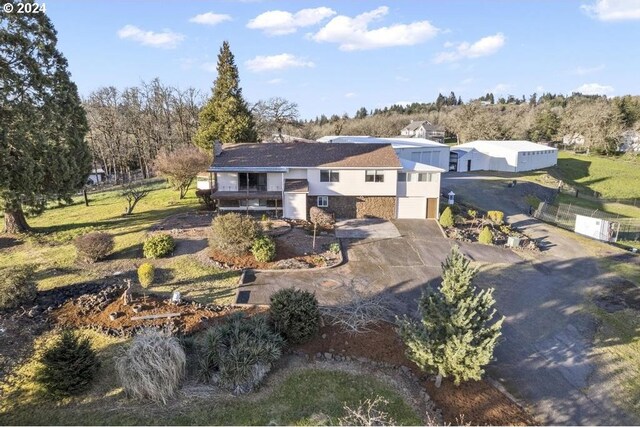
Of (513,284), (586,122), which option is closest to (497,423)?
(513,284)

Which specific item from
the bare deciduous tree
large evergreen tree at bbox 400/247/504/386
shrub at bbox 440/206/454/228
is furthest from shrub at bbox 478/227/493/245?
the bare deciduous tree

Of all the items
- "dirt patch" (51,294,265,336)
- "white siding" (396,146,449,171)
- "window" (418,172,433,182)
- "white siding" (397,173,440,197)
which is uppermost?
"white siding" (396,146,449,171)

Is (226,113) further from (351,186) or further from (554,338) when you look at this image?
(554,338)

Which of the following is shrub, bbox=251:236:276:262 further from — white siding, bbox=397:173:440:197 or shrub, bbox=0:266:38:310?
white siding, bbox=397:173:440:197

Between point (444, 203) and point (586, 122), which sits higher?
point (586, 122)

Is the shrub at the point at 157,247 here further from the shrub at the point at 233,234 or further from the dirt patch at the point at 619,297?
the dirt patch at the point at 619,297

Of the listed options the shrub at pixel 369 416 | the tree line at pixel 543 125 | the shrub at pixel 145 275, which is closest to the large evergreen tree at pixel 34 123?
the shrub at pixel 145 275

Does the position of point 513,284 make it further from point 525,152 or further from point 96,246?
point 525,152
